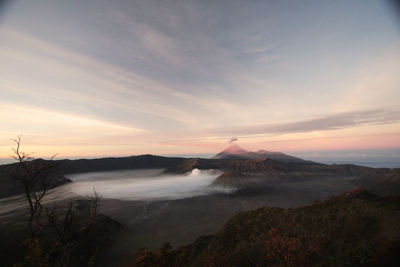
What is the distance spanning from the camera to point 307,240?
12.9 metres

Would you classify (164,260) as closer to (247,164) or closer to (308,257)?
(308,257)

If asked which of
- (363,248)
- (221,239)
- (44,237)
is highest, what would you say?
(363,248)

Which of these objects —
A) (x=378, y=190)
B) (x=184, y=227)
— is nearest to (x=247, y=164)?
(x=378, y=190)

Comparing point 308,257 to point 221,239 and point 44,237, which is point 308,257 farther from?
point 44,237

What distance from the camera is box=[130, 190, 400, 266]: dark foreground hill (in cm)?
924

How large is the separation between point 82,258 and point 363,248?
2928cm

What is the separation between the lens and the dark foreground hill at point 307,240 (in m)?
9.24

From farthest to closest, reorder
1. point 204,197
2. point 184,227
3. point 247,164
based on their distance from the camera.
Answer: point 247,164
point 204,197
point 184,227

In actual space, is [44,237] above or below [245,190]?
above

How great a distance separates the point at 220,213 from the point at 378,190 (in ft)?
247

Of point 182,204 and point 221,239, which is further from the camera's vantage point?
point 182,204

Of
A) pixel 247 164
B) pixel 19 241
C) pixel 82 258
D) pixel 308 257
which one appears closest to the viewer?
pixel 308 257

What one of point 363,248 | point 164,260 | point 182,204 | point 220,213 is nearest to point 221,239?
point 164,260

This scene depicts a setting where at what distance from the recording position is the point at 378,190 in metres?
A: 70.9
